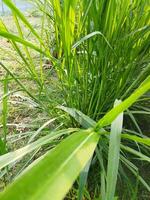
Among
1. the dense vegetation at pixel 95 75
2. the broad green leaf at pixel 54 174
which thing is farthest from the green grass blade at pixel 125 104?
the dense vegetation at pixel 95 75

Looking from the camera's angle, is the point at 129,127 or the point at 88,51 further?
the point at 129,127

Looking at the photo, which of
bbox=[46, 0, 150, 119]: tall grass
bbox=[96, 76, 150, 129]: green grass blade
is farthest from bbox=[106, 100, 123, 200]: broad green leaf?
bbox=[46, 0, 150, 119]: tall grass

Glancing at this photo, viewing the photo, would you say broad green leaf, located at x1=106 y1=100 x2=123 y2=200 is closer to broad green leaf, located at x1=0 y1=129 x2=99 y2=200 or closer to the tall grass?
broad green leaf, located at x1=0 y1=129 x2=99 y2=200

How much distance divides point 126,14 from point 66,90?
0.74 feet

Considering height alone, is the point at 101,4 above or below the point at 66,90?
above

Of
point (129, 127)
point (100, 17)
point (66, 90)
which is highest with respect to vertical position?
point (100, 17)

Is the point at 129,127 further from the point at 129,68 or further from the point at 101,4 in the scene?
the point at 101,4

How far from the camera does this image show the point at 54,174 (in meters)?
0.23

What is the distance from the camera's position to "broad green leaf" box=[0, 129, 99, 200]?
206 millimetres

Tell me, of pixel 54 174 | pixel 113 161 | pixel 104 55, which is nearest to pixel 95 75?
pixel 104 55

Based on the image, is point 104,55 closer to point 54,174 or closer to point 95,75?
point 95,75

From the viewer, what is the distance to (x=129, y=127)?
3.14ft

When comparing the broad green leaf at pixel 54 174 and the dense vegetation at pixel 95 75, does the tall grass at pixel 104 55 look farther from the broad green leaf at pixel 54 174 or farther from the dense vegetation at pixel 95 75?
the broad green leaf at pixel 54 174

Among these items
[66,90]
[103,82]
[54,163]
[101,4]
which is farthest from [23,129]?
[54,163]
